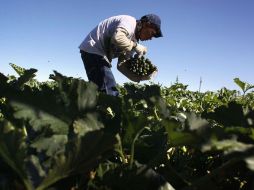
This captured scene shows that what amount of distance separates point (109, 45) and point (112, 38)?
0.37 m

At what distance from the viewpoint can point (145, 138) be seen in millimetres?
1104

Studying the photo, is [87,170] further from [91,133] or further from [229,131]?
[229,131]

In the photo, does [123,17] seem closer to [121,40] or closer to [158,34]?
[121,40]

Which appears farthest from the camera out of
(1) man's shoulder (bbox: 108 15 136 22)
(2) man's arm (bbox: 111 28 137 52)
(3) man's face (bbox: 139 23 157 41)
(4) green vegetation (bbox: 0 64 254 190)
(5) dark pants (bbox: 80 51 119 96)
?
(3) man's face (bbox: 139 23 157 41)

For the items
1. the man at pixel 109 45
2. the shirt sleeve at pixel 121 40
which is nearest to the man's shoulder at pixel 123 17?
the man at pixel 109 45

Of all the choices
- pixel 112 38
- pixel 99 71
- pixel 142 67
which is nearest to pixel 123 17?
pixel 112 38

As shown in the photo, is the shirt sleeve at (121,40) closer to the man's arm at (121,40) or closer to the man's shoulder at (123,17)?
the man's arm at (121,40)

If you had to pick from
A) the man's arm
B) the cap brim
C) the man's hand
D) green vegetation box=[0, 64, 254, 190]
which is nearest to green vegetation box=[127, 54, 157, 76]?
the man's arm

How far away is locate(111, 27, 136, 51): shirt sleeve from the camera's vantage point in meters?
5.74

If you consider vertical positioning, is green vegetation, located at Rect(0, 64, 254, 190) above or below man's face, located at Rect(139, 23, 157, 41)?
below

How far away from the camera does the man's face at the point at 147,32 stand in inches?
246

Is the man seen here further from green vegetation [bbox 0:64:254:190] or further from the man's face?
green vegetation [bbox 0:64:254:190]

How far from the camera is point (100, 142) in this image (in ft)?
2.69

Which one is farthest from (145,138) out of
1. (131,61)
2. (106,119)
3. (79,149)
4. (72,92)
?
(131,61)
